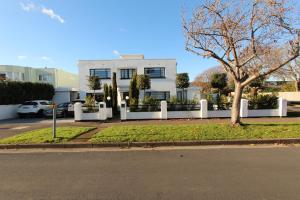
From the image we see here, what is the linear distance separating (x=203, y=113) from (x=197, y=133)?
251 inches

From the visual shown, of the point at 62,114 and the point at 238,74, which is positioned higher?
the point at 238,74

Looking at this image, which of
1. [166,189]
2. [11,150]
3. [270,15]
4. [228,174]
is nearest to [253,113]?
[270,15]

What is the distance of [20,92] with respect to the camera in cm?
2158

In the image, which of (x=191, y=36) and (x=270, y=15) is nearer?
(x=270, y=15)

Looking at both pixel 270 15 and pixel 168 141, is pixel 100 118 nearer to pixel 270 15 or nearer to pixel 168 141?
pixel 168 141

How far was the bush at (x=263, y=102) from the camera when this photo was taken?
16.2 meters

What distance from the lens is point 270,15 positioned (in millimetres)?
9641

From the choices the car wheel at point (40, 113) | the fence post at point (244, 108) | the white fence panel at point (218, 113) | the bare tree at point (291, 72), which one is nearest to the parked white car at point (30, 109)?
the car wheel at point (40, 113)

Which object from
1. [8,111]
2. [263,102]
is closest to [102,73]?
[8,111]

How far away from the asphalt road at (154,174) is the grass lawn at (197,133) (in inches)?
46.2

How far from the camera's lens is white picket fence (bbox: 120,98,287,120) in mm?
15719

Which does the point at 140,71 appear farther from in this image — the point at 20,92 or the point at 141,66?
the point at 20,92

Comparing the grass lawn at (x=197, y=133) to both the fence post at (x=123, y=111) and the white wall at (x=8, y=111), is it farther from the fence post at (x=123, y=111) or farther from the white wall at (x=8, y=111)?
the white wall at (x=8, y=111)

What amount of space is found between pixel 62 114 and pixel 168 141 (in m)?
12.8
